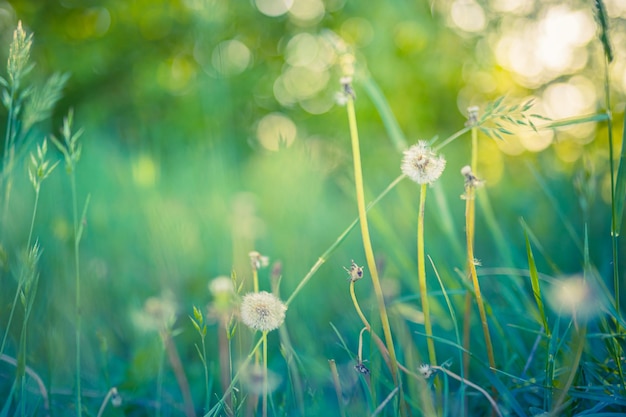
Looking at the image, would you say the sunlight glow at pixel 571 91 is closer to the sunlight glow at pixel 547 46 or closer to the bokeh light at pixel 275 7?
the sunlight glow at pixel 547 46

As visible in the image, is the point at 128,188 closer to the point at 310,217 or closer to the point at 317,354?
the point at 310,217

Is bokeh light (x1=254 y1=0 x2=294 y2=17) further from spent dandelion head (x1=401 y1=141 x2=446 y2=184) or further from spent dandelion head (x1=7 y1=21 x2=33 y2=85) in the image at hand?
spent dandelion head (x1=401 y1=141 x2=446 y2=184)

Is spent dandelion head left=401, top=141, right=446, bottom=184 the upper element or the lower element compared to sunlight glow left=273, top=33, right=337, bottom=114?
upper

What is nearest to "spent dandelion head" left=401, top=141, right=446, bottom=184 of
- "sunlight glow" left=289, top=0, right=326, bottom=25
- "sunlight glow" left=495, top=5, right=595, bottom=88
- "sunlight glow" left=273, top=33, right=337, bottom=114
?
"sunlight glow" left=495, top=5, right=595, bottom=88

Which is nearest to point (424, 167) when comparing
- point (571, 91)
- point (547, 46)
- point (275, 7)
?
point (547, 46)

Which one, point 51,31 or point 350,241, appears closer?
point 350,241

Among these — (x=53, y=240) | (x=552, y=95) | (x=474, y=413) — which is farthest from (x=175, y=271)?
(x=552, y=95)
